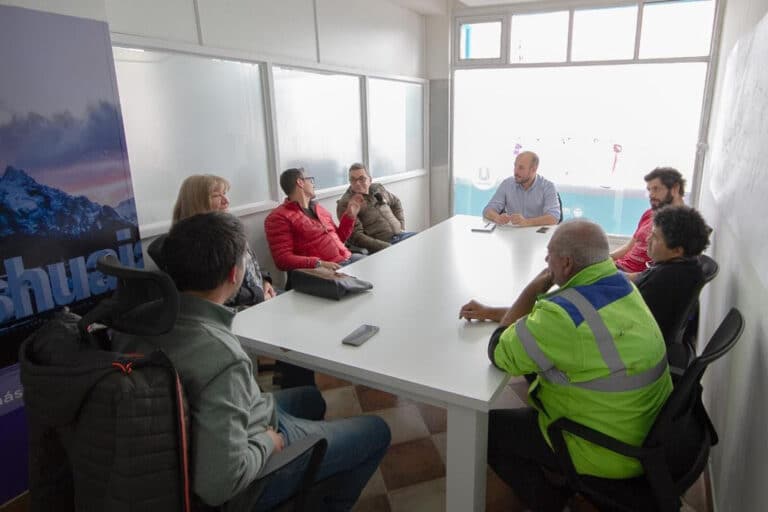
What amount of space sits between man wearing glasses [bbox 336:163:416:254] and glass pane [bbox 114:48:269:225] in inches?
28.9

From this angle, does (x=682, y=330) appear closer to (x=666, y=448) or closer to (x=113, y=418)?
(x=666, y=448)

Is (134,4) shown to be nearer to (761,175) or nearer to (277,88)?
(277,88)

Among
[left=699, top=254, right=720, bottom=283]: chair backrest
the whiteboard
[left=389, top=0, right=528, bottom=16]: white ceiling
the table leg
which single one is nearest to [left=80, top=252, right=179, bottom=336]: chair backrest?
the table leg

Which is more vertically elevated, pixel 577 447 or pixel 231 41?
pixel 231 41

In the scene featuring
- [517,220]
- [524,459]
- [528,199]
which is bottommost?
[524,459]

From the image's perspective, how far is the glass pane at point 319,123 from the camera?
144 inches

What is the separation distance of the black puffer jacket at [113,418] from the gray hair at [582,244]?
1.03 metres

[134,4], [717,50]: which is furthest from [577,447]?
[717,50]

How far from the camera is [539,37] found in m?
5.18

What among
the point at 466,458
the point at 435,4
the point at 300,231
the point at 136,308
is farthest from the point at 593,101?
the point at 136,308

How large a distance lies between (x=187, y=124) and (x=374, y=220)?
166cm

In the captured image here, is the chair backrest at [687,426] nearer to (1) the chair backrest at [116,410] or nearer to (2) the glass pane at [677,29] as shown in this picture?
(1) the chair backrest at [116,410]

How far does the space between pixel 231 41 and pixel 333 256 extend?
153cm

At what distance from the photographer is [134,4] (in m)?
2.54
